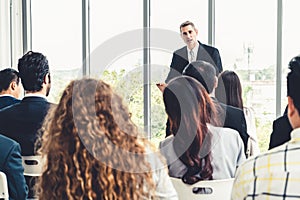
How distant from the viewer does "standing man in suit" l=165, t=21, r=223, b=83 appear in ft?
15.9

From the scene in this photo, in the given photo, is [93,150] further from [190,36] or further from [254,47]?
[254,47]

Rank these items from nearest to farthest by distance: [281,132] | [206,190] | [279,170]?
[279,170]
[206,190]
[281,132]

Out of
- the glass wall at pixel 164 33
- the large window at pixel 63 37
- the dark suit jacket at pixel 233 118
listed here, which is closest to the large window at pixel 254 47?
the glass wall at pixel 164 33

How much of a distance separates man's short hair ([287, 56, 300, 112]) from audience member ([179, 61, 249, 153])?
133 centimetres

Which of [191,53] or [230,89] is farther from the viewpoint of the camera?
[191,53]

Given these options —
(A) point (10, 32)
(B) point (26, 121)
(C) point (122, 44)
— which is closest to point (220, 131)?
(B) point (26, 121)

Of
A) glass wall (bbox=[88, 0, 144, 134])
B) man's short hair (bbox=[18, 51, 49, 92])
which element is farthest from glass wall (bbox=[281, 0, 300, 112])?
man's short hair (bbox=[18, 51, 49, 92])

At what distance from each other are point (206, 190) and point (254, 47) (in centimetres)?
382

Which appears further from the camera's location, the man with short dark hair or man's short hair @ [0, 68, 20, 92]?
man's short hair @ [0, 68, 20, 92]

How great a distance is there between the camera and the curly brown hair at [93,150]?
5.05 feet

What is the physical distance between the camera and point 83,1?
20.7 ft

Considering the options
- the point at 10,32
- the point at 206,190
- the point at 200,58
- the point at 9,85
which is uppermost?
the point at 10,32

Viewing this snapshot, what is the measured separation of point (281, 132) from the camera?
2.49 m

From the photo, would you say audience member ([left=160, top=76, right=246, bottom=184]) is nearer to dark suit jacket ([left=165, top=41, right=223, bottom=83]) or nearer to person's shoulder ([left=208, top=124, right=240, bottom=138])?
person's shoulder ([left=208, top=124, right=240, bottom=138])
